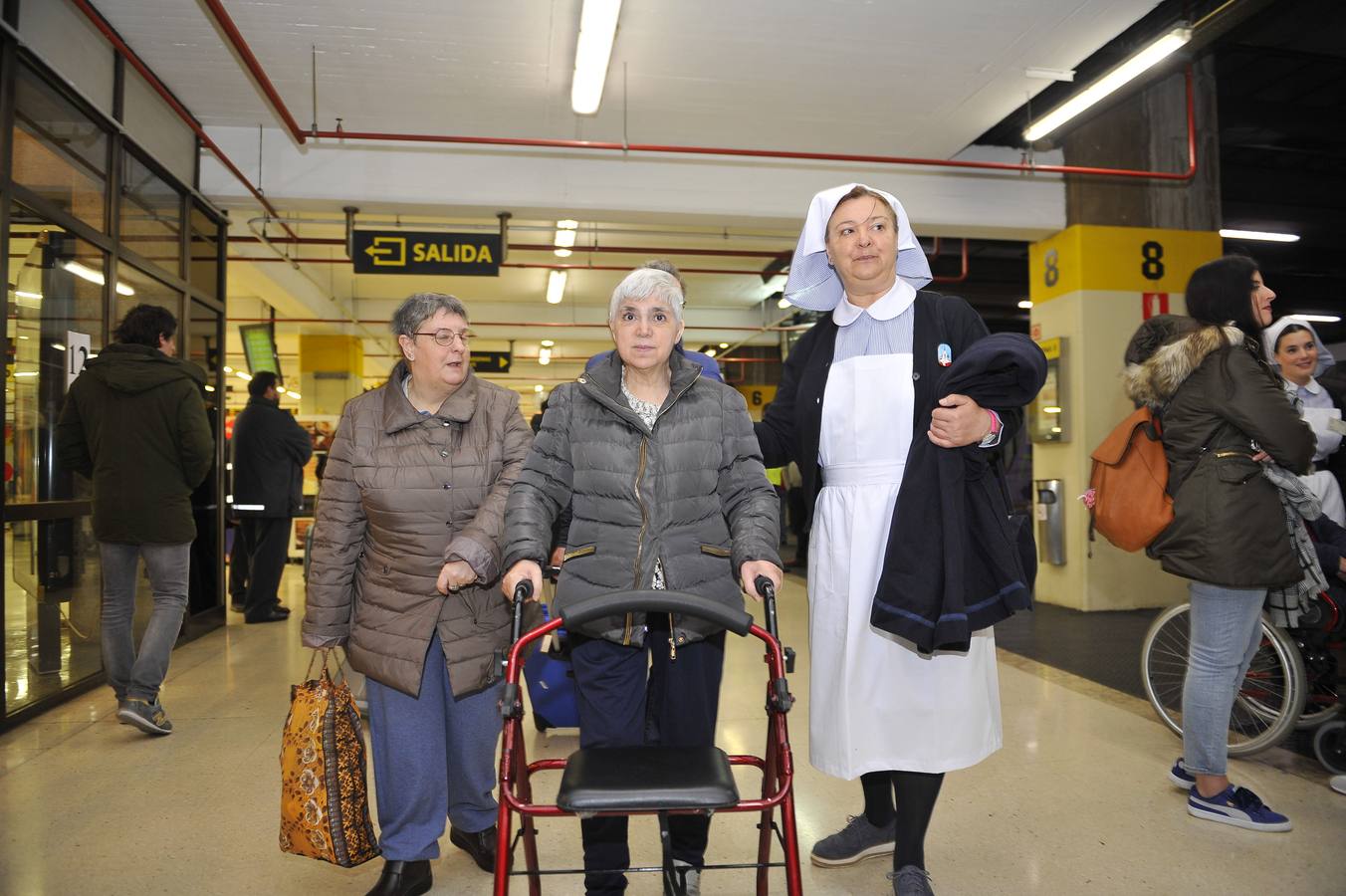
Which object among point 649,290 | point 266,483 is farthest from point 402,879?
point 266,483

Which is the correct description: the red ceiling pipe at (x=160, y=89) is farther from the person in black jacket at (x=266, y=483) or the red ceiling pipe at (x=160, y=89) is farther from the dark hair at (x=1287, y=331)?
the dark hair at (x=1287, y=331)

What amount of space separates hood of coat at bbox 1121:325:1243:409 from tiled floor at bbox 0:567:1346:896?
131 cm

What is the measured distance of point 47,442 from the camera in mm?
4348

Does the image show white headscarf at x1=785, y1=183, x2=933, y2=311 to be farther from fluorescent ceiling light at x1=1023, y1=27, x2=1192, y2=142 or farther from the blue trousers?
fluorescent ceiling light at x1=1023, y1=27, x2=1192, y2=142

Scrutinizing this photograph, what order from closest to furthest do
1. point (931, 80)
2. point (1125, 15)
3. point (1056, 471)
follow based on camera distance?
point (1125, 15)
point (931, 80)
point (1056, 471)

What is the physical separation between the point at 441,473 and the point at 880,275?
1182 millimetres

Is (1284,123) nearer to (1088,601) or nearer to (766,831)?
(1088,601)

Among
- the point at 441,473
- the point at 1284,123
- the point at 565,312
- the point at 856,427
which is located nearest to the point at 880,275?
the point at 856,427

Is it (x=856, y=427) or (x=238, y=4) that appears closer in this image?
(x=856, y=427)

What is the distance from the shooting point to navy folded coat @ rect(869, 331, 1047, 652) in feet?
6.28

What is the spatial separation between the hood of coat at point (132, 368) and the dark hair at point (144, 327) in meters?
0.03

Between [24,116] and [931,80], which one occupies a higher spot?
[931,80]

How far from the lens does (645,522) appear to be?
1.91 meters

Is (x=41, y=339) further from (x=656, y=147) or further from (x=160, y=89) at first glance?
(x=656, y=147)
